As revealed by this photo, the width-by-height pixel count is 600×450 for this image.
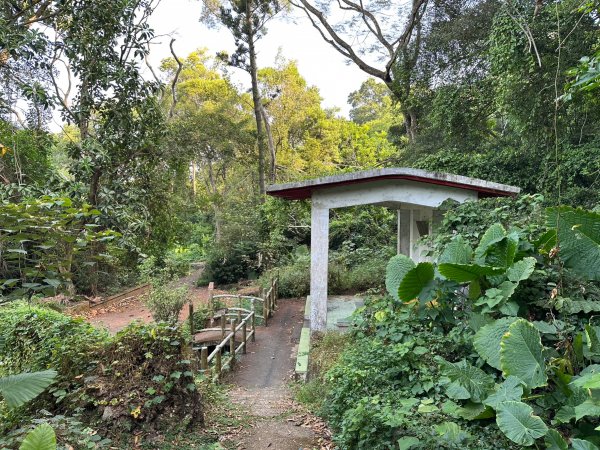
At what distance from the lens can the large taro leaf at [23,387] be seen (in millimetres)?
2039

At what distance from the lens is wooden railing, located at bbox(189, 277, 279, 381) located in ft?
21.9

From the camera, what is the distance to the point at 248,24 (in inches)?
823

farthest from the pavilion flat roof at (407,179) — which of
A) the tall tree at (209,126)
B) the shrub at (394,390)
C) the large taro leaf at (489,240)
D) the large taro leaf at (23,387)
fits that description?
the tall tree at (209,126)

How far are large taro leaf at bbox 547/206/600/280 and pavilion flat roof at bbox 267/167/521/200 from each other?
9.03 ft

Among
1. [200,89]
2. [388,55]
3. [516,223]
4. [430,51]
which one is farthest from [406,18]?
[516,223]

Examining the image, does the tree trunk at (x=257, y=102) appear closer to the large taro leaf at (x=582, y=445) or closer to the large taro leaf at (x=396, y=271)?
the large taro leaf at (x=396, y=271)

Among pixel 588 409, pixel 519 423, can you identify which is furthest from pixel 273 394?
pixel 588 409

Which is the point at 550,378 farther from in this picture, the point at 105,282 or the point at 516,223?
the point at 105,282

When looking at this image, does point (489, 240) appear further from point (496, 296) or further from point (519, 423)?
point (519, 423)

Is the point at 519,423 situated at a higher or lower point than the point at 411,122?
lower

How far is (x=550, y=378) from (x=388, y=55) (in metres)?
17.9

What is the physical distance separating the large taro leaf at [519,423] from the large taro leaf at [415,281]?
1677 mm

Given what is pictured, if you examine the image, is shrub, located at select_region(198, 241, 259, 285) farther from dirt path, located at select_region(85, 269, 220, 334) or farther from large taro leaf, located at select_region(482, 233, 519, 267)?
large taro leaf, located at select_region(482, 233, 519, 267)

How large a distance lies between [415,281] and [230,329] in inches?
223
